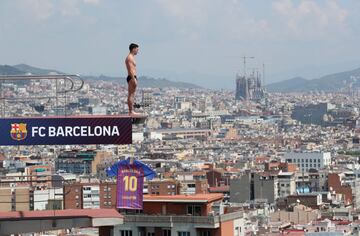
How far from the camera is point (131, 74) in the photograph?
888cm

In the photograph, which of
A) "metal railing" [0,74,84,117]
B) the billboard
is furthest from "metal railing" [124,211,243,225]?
the billboard

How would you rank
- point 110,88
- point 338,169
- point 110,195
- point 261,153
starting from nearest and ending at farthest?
point 110,195 < point 338,169 < point 261,153 < point 110,88

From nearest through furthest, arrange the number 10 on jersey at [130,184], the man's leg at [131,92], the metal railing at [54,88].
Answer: the metal railing at [54,88] → the man's leg at [131,92] → the number 10 on jersey at [130,184]

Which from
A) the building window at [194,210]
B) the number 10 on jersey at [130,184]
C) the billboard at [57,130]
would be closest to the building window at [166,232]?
the building window at [194,210]

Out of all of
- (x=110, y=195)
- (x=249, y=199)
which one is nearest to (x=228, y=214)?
(x=110, y=195)

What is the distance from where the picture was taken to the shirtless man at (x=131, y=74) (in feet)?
28.9

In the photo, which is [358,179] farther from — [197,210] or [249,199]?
[197,210]

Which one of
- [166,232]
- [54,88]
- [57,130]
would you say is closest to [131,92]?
[54,88]

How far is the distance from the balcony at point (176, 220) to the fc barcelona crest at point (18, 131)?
5913mm

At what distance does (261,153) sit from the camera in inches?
4547

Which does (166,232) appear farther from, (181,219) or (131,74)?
(131,74)

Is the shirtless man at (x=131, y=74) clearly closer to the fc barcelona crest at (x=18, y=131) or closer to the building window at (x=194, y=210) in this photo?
the fc barcelona crest at (x=18, y=131)

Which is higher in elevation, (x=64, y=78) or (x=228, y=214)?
(x=64, y=78)

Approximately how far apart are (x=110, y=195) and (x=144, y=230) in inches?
1215
